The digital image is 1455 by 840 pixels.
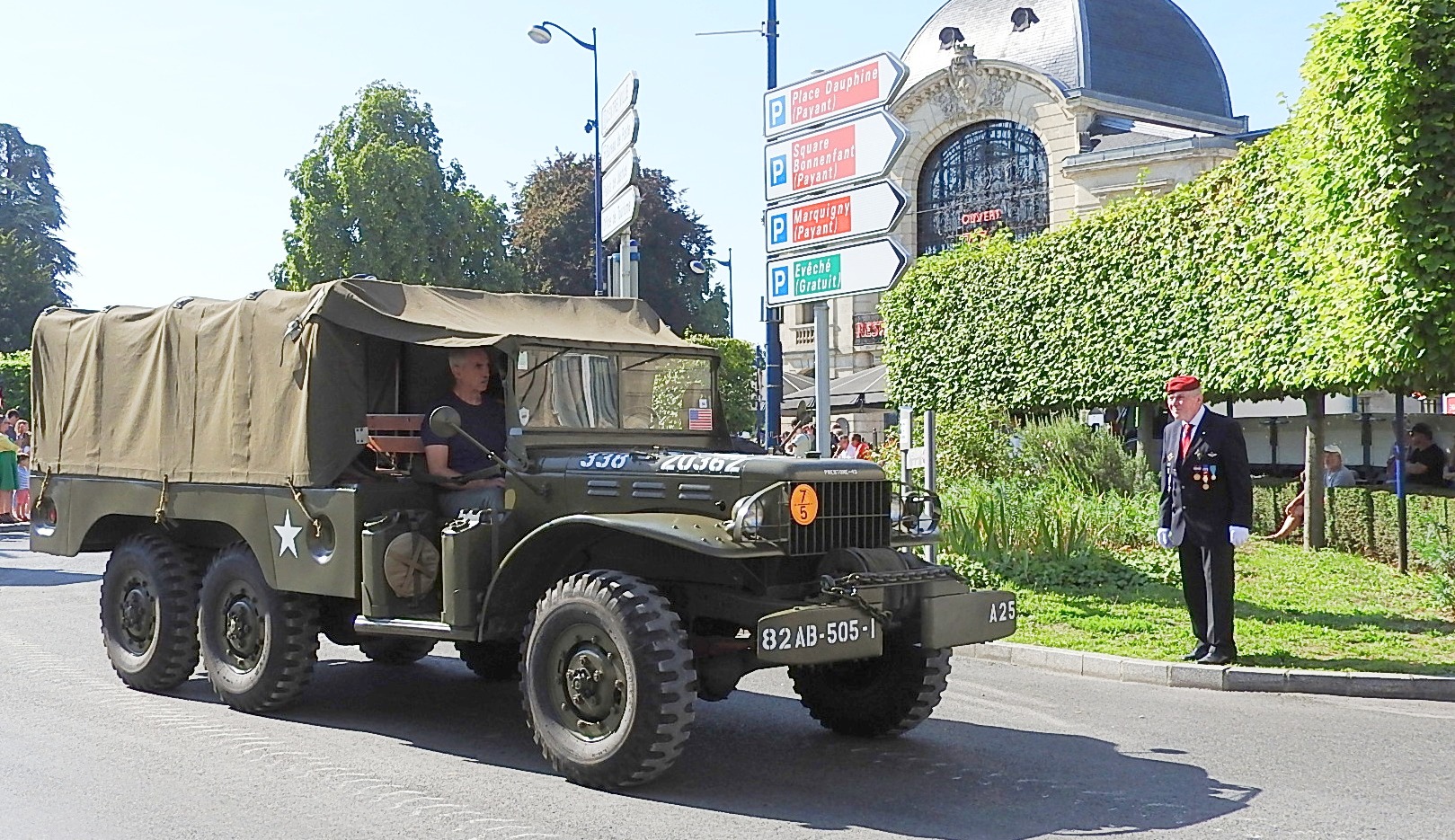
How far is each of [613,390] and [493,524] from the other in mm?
Answer: 1142

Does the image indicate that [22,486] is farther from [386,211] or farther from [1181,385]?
[386,211]

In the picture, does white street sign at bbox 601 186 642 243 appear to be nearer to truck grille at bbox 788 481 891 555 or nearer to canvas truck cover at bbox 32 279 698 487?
canvas truck cover at bbox 32 279 698 487

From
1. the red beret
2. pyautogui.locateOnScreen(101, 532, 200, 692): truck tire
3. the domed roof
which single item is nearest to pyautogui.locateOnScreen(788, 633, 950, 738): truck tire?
the red beret

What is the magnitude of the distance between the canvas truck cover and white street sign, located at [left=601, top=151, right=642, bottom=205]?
855cm

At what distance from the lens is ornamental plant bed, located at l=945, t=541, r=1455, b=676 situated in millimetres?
10250

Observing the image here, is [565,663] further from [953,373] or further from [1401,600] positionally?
[953,373]

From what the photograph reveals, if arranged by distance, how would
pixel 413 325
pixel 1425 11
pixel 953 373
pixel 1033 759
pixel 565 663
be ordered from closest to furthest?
pixel 565 663, pixel 1033 759, pixel 413 325, pixel 1425 11, pixel 953 373

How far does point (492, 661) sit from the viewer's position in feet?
30.8

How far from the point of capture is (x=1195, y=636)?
10594mm

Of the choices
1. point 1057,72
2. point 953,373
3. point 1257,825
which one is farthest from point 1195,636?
point 1057,72

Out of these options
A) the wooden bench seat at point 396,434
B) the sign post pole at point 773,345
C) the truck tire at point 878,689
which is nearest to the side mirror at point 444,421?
the wooden bench seat at point 396,434

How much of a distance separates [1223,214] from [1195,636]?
26.4ft

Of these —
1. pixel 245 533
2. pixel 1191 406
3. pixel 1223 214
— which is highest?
pixel 1223 214

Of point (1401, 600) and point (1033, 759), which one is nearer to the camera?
point (1033, 759)
